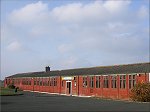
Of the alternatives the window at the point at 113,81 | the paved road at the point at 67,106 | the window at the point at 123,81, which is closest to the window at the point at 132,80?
the window at the point at 123,81

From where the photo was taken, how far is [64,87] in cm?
6181

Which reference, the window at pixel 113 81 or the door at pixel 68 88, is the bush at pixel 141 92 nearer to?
the window at pixel 113 81

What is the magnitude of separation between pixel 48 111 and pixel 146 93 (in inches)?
740

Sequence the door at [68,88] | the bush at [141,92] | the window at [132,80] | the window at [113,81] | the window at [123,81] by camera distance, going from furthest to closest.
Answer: the door at [68,88] → the window at [113,81] → the window at [123,81] → the window at [132,80] → the bush at [141,92]

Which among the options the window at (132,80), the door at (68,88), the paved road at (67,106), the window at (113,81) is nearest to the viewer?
the paved road at (67,106)

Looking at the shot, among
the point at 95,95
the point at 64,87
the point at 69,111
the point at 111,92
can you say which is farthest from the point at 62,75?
the point at 69,111

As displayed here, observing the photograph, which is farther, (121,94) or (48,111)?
(121,94)

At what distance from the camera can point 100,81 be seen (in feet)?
167

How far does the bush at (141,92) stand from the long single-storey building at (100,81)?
3054 mm

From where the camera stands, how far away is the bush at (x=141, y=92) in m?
37.9

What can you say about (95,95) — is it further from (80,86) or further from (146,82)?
(146,82)

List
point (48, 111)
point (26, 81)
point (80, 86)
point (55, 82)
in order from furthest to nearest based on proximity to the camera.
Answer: point (26, 81) → point (55, 82) → point (80, 86) → point (48, 111)

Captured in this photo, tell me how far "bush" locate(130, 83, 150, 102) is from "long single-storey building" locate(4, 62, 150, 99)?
3054 millimetres

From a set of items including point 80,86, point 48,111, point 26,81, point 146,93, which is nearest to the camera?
point 48,111
